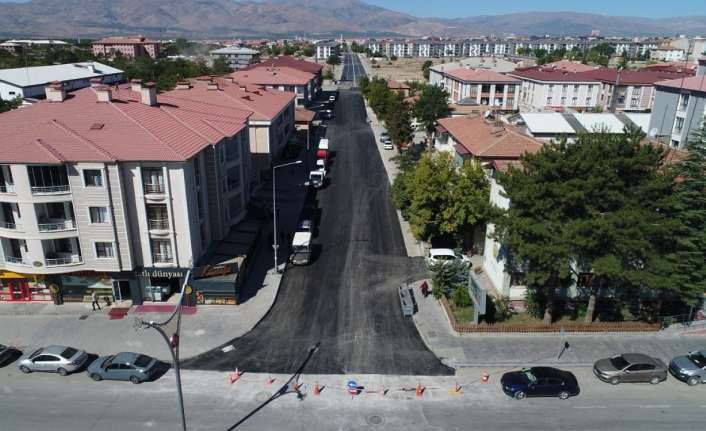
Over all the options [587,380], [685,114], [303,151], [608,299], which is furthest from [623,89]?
[587,380]

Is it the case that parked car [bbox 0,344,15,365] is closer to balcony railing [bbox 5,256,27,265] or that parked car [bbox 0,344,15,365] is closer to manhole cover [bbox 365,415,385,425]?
balcony railing [bbox 5,256,27,265]

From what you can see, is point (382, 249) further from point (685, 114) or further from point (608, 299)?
point (685, 114)

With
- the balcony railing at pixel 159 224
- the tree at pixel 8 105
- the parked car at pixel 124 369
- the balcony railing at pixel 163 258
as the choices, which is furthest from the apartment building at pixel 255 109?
the tree at pixel 8 105

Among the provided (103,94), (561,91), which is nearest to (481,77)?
(561,91)

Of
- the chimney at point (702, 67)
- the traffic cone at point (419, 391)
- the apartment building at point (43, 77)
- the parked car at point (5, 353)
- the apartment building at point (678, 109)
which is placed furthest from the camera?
the apartment building at point (43, 77)

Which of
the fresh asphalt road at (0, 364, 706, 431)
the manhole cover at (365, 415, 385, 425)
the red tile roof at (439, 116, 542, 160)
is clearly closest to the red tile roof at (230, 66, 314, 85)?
the red tile roof at (439, 116, 542, 160)

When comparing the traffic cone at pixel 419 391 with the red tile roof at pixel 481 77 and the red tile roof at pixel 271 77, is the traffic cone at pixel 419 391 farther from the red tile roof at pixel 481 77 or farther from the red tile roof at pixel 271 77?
the red tile roof at pixel 481 77
